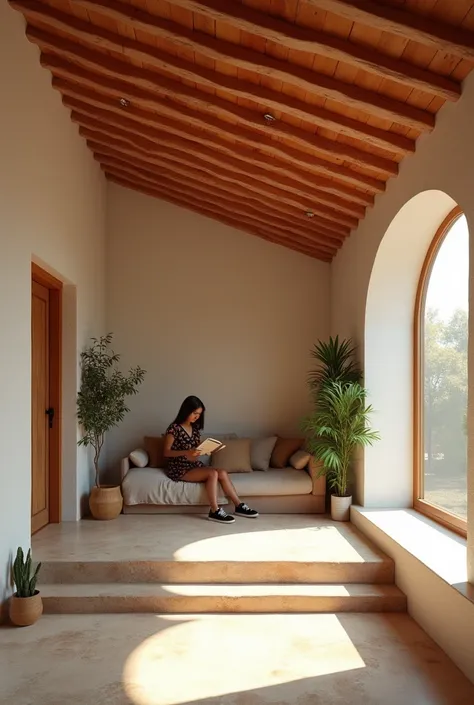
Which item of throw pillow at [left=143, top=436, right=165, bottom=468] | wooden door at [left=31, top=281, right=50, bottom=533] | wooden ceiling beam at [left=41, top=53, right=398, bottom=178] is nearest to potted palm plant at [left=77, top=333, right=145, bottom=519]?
wooden door at [left=31, top=281, right=50, bottom=533]

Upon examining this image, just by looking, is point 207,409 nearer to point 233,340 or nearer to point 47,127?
point 233,340

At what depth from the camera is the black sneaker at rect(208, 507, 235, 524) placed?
230 inches

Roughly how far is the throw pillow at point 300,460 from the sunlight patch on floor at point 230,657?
95.6 inches

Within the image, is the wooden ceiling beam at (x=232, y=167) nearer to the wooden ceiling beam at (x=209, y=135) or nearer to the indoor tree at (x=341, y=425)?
the wooden ceiling beam at (x=209, y=135)

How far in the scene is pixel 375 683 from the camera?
327 cm

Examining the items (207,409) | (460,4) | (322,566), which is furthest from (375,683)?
(207,409)

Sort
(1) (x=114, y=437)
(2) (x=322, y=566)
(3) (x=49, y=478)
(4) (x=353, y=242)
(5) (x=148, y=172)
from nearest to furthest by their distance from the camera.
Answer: (2) (x=322, y=566) < (3) (x=49, y=478) < (4) (x=353, y=242) < (5) (x=148, y=172) < (1) (x=114, y=437)

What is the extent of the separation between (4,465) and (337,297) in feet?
14.4

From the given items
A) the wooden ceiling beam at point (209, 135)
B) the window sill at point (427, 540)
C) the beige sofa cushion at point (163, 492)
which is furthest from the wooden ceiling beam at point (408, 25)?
the beige sofa cushion at point (163, 492)

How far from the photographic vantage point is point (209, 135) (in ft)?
17.6

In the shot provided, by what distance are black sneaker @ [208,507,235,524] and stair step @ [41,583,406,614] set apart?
1422mm

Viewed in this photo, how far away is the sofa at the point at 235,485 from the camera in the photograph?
6.22m

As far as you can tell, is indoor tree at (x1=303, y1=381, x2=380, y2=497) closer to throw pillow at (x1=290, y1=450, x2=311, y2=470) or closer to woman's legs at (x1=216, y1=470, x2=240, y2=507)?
throw pillow at (x1=290, y1=450, x2=311, y2=470)

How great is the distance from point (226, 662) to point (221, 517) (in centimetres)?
237
